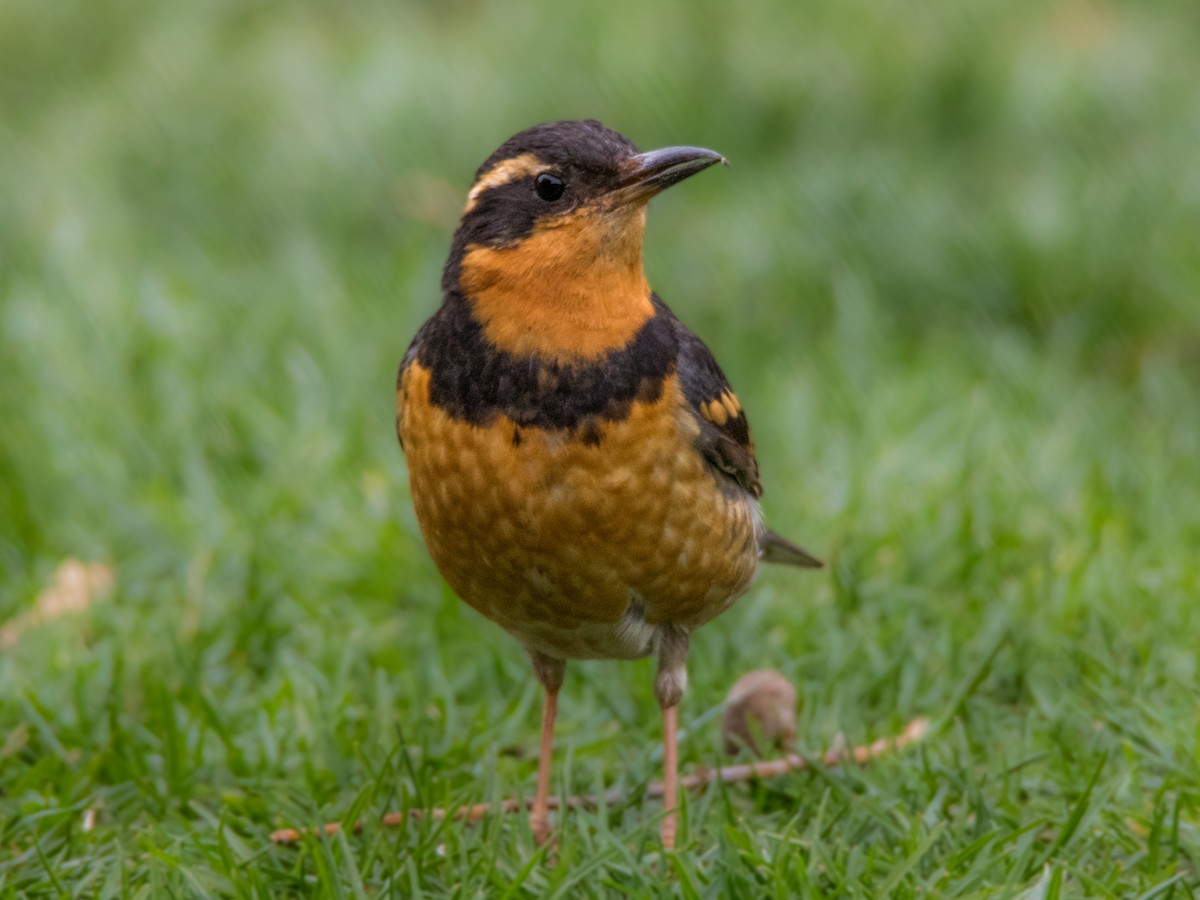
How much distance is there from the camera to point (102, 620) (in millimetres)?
5953

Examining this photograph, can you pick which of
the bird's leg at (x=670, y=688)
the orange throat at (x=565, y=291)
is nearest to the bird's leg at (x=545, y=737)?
the bird's leg at (x=670, y=688)

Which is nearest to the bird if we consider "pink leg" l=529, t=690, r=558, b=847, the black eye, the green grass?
the black eye

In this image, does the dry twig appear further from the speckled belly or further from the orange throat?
the orange throat

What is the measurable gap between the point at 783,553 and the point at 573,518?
4.47ft

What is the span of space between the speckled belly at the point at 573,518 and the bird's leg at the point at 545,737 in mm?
390

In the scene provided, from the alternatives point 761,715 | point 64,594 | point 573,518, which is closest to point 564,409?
point 573,518

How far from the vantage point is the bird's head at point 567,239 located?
4484 mm

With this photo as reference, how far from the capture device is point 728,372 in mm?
7422

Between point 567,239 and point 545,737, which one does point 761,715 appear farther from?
point 567,239

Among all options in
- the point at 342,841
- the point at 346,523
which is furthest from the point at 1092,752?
the point at 346,523

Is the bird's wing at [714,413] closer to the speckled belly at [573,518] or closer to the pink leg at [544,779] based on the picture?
the speckled belly at [573,518]

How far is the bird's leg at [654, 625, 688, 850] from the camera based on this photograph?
4.90 meters

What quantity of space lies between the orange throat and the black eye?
0.08 meters

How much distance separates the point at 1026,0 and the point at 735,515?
20.9 ft
